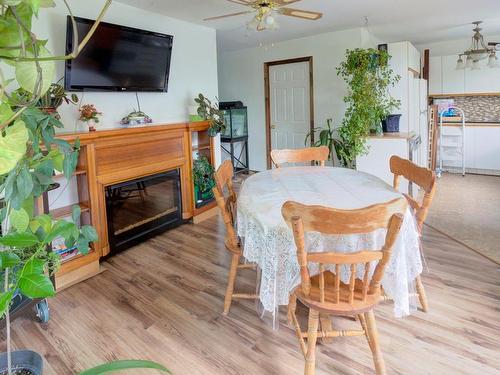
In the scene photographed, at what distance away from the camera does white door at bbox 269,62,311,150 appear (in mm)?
5641

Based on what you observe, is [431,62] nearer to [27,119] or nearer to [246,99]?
[246,99]

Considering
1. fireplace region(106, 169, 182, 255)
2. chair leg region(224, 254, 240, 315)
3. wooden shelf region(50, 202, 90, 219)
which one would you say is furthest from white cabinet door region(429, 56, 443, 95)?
wooden shelf region(50, 202, 90, 219)

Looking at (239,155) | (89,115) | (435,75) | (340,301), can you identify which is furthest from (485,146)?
(89,115)

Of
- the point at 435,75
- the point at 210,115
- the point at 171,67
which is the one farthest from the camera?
the point at 435,75

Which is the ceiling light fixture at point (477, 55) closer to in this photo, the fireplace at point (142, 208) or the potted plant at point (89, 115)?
the fireplace at point (142, 208)

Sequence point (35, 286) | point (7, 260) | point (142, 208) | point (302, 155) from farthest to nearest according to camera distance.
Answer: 1. point (142, 208)
2. point (302, 155)
3. point (7, 260)
4. point (35, 286)

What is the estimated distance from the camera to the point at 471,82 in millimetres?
6035

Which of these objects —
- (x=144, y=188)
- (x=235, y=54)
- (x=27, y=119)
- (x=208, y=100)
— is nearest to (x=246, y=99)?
(x=235, y=54)

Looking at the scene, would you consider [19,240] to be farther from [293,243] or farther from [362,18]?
[362,18]

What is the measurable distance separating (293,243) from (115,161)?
6.74 feet

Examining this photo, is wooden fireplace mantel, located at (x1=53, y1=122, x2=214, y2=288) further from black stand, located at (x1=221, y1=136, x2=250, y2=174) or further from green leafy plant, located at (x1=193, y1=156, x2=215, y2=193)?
black stand, located at (x1=221, y1=136, x2=250, y2=174)

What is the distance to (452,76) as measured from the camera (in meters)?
6.18

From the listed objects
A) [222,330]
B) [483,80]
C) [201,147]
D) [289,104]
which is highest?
[483,80]

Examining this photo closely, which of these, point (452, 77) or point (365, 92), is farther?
point (452, 77)
